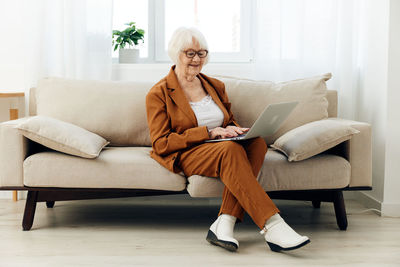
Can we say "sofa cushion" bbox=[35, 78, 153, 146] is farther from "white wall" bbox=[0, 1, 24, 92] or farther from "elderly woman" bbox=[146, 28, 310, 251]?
"white wall" bbox=[0, 1, 24, 92]

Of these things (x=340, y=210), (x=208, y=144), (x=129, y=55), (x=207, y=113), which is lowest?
(x=340, y=210)

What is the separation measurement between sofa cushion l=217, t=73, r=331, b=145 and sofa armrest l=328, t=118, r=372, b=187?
1.23ft

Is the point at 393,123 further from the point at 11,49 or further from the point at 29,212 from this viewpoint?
the point at 11,49

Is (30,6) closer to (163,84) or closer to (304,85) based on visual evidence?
(163,84)

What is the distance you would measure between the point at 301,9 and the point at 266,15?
235 mm

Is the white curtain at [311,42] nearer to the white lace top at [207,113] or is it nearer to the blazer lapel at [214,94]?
the blazer lapel at [214,94]

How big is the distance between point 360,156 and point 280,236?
27.7 inches

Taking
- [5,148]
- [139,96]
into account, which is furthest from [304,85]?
[5,148]

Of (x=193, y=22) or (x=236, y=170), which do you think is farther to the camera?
(x=193, y=22)

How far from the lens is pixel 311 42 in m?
3.15

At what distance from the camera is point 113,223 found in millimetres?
2627

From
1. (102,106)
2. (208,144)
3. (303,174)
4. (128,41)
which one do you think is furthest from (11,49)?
(303,174)

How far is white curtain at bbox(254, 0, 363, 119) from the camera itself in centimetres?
311

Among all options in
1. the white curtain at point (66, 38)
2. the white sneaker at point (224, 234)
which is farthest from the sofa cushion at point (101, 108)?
the white sneaker at point (224, 234)
